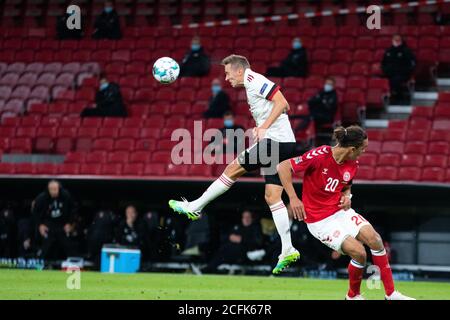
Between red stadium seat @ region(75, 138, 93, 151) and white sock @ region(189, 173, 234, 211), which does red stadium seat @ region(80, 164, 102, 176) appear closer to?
red stadium seat @ region(75, 138, 93, 151)

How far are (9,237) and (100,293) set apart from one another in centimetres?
846

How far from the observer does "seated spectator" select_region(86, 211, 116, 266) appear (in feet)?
63.8

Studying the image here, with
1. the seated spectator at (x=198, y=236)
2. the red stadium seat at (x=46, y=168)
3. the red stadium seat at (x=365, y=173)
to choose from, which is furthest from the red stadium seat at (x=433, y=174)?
the red stadium seat at (x=46, y=168)

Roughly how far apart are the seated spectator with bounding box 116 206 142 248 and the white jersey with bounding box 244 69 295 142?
7.31 metres

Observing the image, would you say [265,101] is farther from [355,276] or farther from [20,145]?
[20,145]

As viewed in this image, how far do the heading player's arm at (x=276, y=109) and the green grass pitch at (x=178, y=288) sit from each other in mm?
2055

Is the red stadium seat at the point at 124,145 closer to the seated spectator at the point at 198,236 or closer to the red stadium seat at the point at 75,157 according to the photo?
the red stadium seat at the point at 75,157

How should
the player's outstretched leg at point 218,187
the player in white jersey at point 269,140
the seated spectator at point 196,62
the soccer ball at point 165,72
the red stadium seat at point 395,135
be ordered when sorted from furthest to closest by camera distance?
the seated spectator at point 196,62 → the red stadium seat at point 395,135 → the soccer ball at point 165,72 → the player's outstretched leg at point 218,187 → the player in white jersey at point 269,140

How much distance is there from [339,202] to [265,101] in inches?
67.0

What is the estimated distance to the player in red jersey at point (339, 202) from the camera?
10961 mm

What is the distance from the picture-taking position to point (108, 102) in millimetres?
22250

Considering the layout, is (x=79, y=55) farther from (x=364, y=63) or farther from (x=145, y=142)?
(x=364, y=63)
